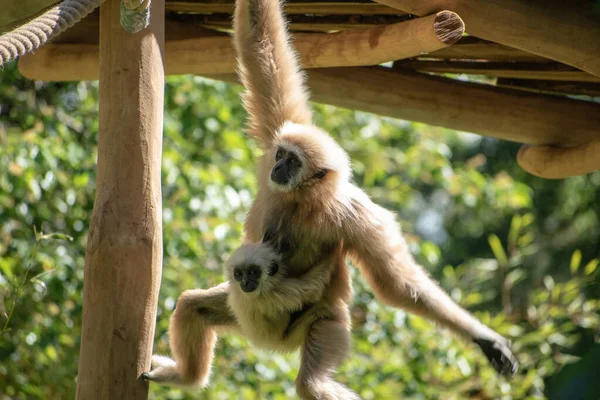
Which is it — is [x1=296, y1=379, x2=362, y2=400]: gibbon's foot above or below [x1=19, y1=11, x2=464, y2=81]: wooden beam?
below

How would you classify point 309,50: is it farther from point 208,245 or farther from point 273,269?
point 208,245

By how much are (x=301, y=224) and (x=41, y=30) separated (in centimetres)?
156

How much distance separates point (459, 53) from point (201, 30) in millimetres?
1395

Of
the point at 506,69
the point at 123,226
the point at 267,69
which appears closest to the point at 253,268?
the point at 123,226

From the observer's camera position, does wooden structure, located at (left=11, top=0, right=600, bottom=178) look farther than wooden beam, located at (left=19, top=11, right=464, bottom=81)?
Yes

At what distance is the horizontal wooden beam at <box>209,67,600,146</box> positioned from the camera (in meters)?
4.17

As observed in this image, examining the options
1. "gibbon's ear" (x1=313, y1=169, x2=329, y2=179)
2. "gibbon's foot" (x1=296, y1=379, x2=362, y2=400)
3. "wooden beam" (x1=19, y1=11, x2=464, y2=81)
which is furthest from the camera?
"gibbon's ear" (x1=313, y1=169, x2=329, y2=179)

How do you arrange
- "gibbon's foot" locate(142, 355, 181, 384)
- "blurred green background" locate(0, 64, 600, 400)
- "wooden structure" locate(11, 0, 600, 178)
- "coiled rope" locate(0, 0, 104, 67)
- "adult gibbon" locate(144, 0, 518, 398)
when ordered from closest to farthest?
"coiled rope" locate(0, 0, 104, 67) < "gibbon's foot" locate(142, 355, 181, 384) < "adult gibbon" locate(144, 0, 518, 398) < "wooden structure" locate(11, 0, 600, 178) < "blurred green background" locate(0, 64, 600, 400)

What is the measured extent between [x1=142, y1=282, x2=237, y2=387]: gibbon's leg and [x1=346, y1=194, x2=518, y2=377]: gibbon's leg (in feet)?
2.24

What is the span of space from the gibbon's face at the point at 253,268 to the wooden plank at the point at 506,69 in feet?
5.23

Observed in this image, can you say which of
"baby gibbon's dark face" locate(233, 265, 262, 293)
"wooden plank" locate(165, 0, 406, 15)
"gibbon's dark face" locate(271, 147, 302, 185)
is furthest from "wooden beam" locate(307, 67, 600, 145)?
"baby gibbon's dark face" locate(233, 265, 262, 293)

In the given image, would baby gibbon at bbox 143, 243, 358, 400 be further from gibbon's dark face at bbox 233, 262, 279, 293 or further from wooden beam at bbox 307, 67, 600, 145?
wooden beam at bbox 307, 67, 600, 145

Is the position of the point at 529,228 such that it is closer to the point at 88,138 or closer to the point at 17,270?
the point at 88,138

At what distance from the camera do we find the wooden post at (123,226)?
8.87 ft
